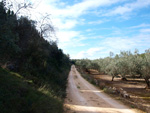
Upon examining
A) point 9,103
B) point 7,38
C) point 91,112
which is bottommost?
point 91,112

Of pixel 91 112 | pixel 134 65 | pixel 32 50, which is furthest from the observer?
pixel 134 65

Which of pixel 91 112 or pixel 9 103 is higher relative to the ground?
pixel 9 103

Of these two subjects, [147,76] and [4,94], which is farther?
[147,76]

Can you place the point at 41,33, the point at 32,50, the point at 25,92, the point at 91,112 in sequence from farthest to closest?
the point at 41,33, the point at 32,50, the point at 91,112, the point at 25,92

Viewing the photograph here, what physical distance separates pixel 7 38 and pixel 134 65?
2433 cm

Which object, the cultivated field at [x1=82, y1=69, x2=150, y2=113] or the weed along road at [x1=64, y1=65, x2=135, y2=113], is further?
the cultivated field at [x1=82, y1=69, x2=150, y2=113]

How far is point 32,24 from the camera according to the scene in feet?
43.4

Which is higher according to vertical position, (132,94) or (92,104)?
(92,104)

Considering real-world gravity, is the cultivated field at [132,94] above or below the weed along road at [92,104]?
below

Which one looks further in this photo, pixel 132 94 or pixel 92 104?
pixel 132 94

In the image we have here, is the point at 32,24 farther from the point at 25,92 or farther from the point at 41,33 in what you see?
the point at 25,92

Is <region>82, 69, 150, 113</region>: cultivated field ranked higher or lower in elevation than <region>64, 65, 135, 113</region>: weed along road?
lower

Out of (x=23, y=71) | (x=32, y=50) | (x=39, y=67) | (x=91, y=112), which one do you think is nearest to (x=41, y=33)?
(x=32, y=50)

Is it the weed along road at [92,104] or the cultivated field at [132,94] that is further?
the cultivated field at [132,94]
